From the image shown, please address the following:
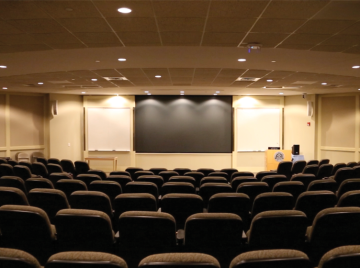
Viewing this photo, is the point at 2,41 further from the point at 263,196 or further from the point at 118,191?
the point at 263,196

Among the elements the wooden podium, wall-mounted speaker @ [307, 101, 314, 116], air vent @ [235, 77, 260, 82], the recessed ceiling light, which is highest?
air vent @ [235, 77, 260, 82]

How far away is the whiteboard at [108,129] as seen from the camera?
1521 centimetres

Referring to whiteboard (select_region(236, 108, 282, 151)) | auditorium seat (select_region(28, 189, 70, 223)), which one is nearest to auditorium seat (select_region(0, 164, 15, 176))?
auditorium seat (select_region(28, 189, 70, 223))

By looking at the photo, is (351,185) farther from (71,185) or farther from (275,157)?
(275,157)

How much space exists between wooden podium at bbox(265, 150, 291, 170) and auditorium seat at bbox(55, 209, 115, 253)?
11.5 meters

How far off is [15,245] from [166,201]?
5.22ft

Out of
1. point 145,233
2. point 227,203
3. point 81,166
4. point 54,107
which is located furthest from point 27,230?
point 54,107

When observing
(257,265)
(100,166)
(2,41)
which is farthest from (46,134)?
(257,265)

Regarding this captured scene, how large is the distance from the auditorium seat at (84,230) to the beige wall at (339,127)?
45.5 ft

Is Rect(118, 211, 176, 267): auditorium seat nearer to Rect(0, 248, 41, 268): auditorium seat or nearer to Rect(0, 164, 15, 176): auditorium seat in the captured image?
Rect(0, 248, 41, 268): auditorium seat

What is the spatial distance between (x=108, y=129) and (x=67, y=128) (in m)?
1.87

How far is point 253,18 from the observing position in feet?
15.4

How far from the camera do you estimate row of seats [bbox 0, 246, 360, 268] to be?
161cm

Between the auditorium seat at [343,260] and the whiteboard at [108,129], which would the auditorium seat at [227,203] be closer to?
the auditorium seat at [343,260]
